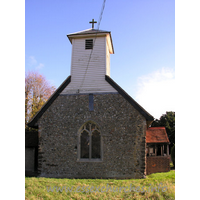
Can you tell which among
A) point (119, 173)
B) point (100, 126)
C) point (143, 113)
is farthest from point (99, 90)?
point (119, 173)

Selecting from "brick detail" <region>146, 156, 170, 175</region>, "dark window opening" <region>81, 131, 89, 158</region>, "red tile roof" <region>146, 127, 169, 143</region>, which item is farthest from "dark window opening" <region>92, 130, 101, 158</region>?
"red tile roof" <region>146, 127, 169, 143</region>

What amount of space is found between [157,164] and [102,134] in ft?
20.1

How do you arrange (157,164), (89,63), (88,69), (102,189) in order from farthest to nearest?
(157,164), (89,63), (88,69), (102,189)

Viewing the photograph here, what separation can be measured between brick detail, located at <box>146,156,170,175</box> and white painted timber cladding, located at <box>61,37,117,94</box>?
6484 mm

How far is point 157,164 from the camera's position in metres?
12.7

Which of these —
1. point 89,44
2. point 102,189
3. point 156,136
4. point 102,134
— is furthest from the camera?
point 156,136

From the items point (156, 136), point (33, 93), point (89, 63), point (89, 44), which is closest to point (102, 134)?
point (89, 63)

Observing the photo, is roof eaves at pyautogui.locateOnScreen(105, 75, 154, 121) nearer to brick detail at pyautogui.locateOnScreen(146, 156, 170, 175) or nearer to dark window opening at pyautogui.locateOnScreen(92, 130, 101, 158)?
dark window opening at pyautogui.locateOnScreen(92, 130, 101, 158)

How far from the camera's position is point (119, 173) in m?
8.93

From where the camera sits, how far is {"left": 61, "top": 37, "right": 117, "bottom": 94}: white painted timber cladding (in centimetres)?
1027

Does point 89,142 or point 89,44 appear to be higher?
point 89,44

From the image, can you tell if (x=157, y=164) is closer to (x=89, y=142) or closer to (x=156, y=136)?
(x=156, y=136)

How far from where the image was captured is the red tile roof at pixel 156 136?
1430 centimetres

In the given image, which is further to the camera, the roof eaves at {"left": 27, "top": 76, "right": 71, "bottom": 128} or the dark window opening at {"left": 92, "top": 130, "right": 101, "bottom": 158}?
the roof eaves at {"left": 27, "top": 76, "right": 71, "bottom": 128}
